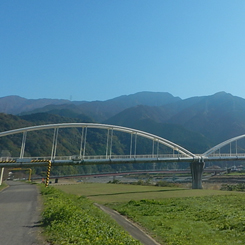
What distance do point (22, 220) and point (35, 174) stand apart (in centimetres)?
12392

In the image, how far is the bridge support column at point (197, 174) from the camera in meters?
66.7

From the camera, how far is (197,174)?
67.8 m

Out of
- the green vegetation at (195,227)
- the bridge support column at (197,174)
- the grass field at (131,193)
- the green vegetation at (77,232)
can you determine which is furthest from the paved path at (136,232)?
the bridge support column at (197,174)

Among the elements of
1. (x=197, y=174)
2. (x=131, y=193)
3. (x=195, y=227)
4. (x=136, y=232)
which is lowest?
(x=131, y=193)

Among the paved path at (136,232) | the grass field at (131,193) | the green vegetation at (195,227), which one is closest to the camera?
the green vegetation at (195,227)

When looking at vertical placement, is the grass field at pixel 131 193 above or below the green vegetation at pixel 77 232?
below

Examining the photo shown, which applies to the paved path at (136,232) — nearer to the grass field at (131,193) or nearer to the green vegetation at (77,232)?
the green vegetation at (77,232)

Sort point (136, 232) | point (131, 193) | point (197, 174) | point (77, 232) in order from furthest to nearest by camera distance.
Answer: point (197, 174) → point (131, 193) → point (136, 232) → point (77, 232)

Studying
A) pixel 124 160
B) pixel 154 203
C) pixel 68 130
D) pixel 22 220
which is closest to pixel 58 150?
pixel 68 130

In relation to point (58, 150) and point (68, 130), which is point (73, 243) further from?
point (68, 130)

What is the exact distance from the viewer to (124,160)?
198 ft

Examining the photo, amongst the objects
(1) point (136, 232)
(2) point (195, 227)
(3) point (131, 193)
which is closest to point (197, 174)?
(3) point (131, 193)

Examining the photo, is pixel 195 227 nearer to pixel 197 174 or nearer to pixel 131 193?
pixel 131 193

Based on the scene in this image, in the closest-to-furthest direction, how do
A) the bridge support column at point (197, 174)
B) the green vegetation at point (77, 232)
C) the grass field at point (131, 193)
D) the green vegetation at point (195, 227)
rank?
the green vegetation at point (77, 232)
the green vegetation at point (195, 227)
the grass field at point (131, 193)
the bridge support column at point (197, 174)
